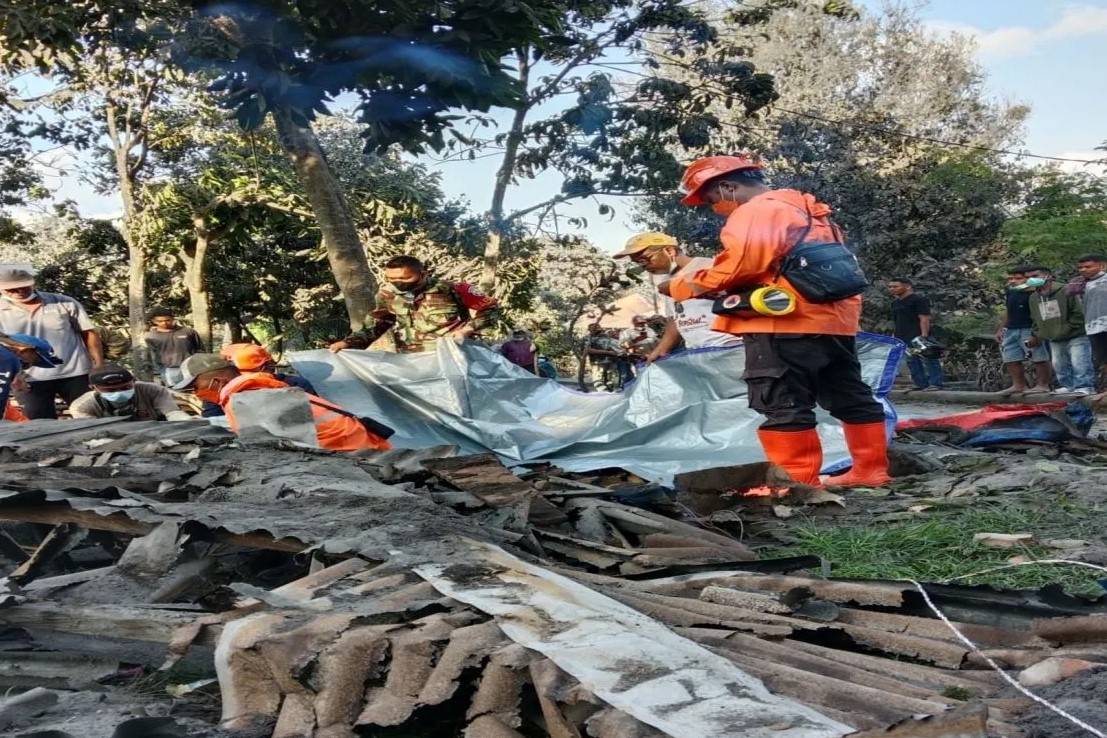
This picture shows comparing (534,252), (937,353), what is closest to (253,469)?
(937,353)

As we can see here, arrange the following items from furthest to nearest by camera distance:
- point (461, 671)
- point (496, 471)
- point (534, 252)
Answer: point (534, 252) → point (496, 471) → point (461, 671)

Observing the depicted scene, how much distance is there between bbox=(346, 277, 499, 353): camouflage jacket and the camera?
6742 millimetres

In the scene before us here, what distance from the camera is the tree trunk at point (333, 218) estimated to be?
24.4 ft

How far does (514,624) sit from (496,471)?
1.77 meters

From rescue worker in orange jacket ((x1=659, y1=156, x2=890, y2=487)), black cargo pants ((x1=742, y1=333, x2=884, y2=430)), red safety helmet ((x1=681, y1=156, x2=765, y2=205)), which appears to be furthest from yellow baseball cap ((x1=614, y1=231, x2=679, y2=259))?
black cargo pants ((x1=742, y1=333, x2=884, y2=430))

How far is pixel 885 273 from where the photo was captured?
708 inches

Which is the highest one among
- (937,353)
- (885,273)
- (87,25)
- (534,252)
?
(87,25)

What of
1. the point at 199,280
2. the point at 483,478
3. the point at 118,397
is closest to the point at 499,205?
the point at 199,280

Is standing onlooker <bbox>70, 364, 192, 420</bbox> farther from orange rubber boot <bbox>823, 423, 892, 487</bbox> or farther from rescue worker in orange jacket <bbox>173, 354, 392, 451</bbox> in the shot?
orange rubber boot <bbox>823, 423, 892, 487</bbox>

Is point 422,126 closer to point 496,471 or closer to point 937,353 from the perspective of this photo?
point 496,471

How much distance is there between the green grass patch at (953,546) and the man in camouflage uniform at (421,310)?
3.52m

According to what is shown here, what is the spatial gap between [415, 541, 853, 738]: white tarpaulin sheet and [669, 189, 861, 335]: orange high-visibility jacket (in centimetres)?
239

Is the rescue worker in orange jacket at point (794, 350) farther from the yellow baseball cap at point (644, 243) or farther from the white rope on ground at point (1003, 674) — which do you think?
the white rope on ground at point (1003, 674)

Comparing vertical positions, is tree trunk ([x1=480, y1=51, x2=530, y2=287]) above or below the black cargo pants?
above
